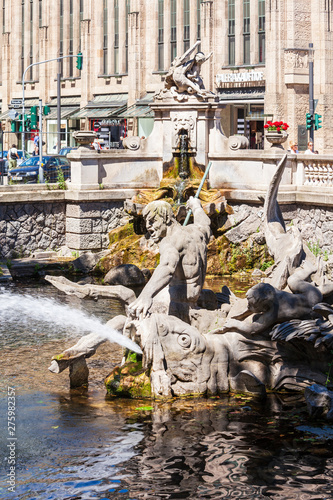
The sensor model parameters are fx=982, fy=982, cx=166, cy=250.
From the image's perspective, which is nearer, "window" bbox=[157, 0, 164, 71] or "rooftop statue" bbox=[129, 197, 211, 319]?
"rooftop statue" bbox=[129, 197, 211, 319]

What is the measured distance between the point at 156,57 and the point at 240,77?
23.9ft

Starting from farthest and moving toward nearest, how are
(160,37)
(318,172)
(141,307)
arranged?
1. (160,37)
2. (318,172)
3. (141,307)

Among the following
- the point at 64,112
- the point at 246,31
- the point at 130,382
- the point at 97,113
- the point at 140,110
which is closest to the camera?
the point at 130,382

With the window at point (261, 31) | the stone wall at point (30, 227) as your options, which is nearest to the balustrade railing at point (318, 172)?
the stone wall at point (30, 227)

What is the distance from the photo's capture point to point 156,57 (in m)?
56.1

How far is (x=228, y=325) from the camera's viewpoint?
1241 centimetres

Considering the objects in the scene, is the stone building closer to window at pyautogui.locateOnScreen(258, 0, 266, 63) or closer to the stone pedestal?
window at pyautogui.locateOnScreen(258, 0, 266, 63)

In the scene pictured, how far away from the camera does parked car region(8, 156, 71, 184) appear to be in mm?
27484

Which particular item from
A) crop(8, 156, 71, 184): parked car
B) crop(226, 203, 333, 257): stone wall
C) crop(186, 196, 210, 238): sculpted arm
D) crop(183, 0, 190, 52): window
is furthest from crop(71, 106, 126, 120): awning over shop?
crop(186, 196, 210, 238): sculpted arm

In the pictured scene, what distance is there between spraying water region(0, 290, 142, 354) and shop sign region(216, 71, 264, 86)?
31.4 m

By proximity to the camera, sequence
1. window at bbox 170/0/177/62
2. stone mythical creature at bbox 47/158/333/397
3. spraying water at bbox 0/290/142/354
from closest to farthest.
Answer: stone mythical creature at bbox 47/158/333/397 < spraying water at bbox 0/290/142/354 < window at bbox 170/0/177/62

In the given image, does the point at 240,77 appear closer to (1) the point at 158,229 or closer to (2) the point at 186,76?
(2) the point at 186,76

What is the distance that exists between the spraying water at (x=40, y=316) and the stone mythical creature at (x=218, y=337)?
281 centimetres

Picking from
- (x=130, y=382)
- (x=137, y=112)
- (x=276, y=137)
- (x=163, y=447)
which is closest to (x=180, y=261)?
(x=130, y=382)
